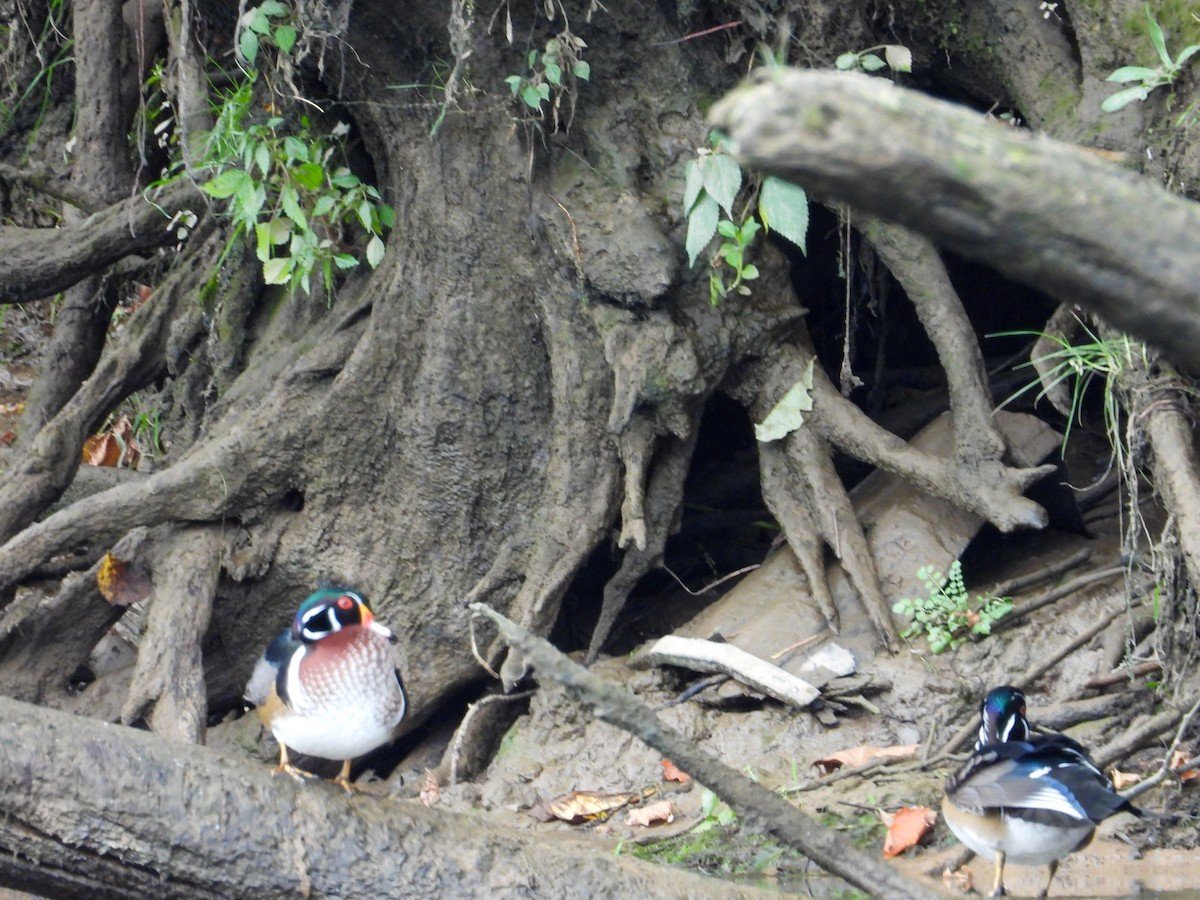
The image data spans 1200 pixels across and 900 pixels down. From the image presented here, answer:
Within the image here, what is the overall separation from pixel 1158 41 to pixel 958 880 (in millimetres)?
2820

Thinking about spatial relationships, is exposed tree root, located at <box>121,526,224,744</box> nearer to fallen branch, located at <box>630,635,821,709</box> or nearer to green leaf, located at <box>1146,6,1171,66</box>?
fallen branch, located at <box>630,635,821,709</box>

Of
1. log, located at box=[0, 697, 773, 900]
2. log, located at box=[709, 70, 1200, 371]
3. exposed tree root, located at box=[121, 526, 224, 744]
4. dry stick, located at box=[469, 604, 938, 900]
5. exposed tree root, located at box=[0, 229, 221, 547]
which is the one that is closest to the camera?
log, located at box=[709, 70, 1200, 371]

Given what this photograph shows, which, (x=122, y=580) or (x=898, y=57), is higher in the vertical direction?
(x=898, y=57)

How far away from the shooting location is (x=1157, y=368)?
4.30 metres

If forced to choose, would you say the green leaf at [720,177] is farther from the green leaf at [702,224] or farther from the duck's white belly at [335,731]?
the duck's white belly at [335,731]

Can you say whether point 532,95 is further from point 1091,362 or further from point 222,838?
point 222,838

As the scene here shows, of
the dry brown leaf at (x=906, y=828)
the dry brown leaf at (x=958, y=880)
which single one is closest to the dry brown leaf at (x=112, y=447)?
the dry brown leaf at (x=906, y=828)

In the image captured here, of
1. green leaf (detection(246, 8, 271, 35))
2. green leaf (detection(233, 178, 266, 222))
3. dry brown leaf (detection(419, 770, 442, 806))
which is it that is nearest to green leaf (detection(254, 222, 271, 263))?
green leaf (detection(233, 178, 266, 222))

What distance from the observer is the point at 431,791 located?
206 inches

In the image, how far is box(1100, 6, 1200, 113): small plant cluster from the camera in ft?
13.5

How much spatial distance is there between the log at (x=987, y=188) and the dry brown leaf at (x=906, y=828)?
3.34 m

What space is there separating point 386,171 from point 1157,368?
322cm

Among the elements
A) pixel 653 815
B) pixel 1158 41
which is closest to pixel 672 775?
pixel 653 815

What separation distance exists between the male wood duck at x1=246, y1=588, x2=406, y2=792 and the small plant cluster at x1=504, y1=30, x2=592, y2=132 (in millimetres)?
2251
